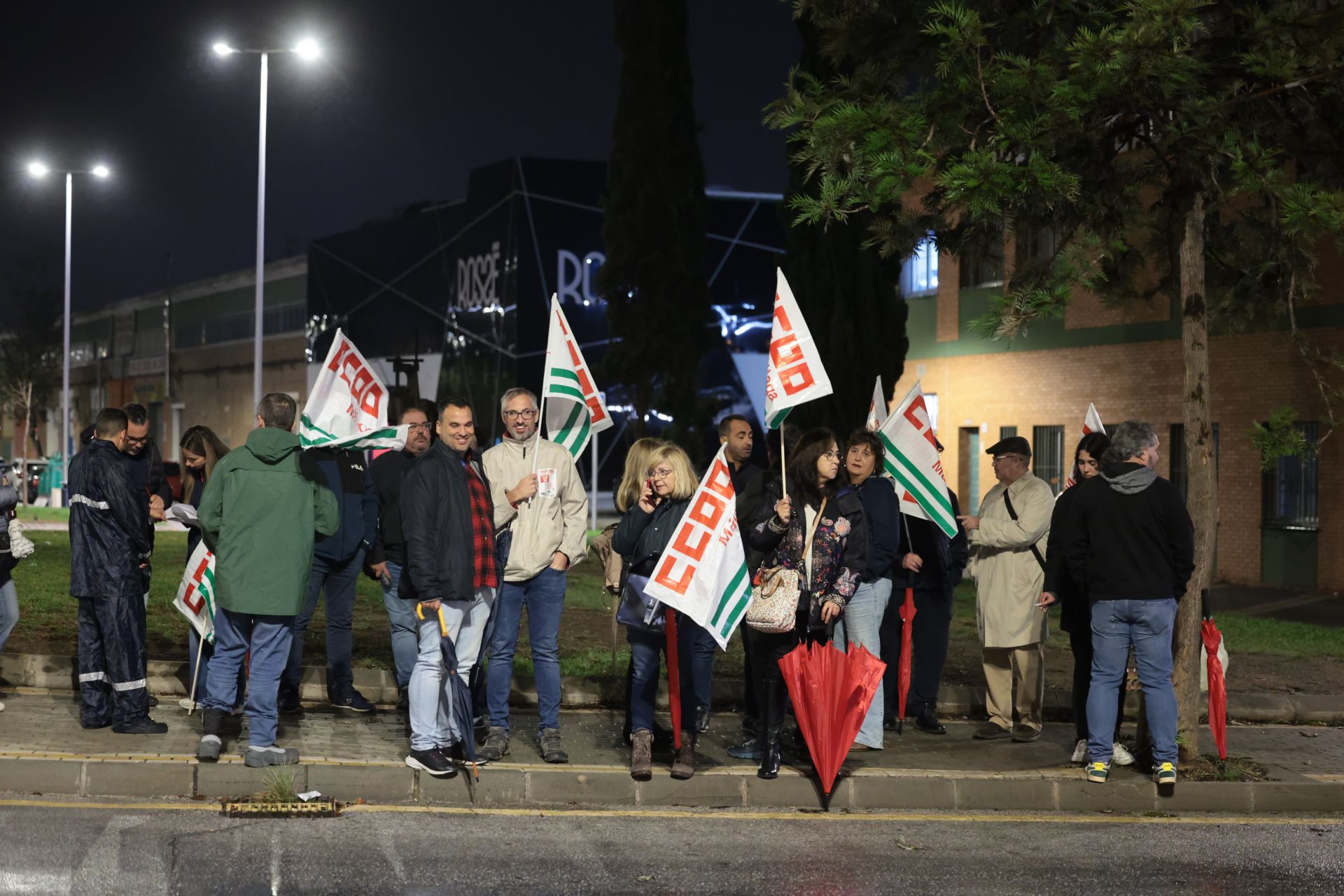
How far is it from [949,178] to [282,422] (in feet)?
12.8

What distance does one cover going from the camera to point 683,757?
7.82 meters

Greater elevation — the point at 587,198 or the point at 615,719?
the point at 587,198

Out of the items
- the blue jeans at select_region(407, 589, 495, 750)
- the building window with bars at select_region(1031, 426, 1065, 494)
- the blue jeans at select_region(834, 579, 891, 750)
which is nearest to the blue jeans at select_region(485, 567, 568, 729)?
the blue jeans at select_region(407, 589, 495, 750)

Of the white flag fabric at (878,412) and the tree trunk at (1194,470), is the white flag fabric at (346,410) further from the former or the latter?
the tree trunk at (1194,470)

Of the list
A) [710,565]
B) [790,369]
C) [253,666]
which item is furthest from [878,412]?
[253,666]

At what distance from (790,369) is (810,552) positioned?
1.10 metres

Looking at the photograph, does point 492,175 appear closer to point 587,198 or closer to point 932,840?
point 587,198

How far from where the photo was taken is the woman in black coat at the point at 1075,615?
8.26m

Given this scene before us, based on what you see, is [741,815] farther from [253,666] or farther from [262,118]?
[262,118]

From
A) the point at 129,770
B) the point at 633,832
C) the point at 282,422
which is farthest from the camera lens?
the point at 282,422

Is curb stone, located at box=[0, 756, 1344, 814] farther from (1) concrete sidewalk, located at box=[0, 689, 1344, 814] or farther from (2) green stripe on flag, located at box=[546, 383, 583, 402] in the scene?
(2) green stripe on flag, located at box=[546, 383, 583, 402]

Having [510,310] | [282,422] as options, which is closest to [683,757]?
[282,422]

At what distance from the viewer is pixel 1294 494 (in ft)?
71.3

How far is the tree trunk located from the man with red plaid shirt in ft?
13.0
